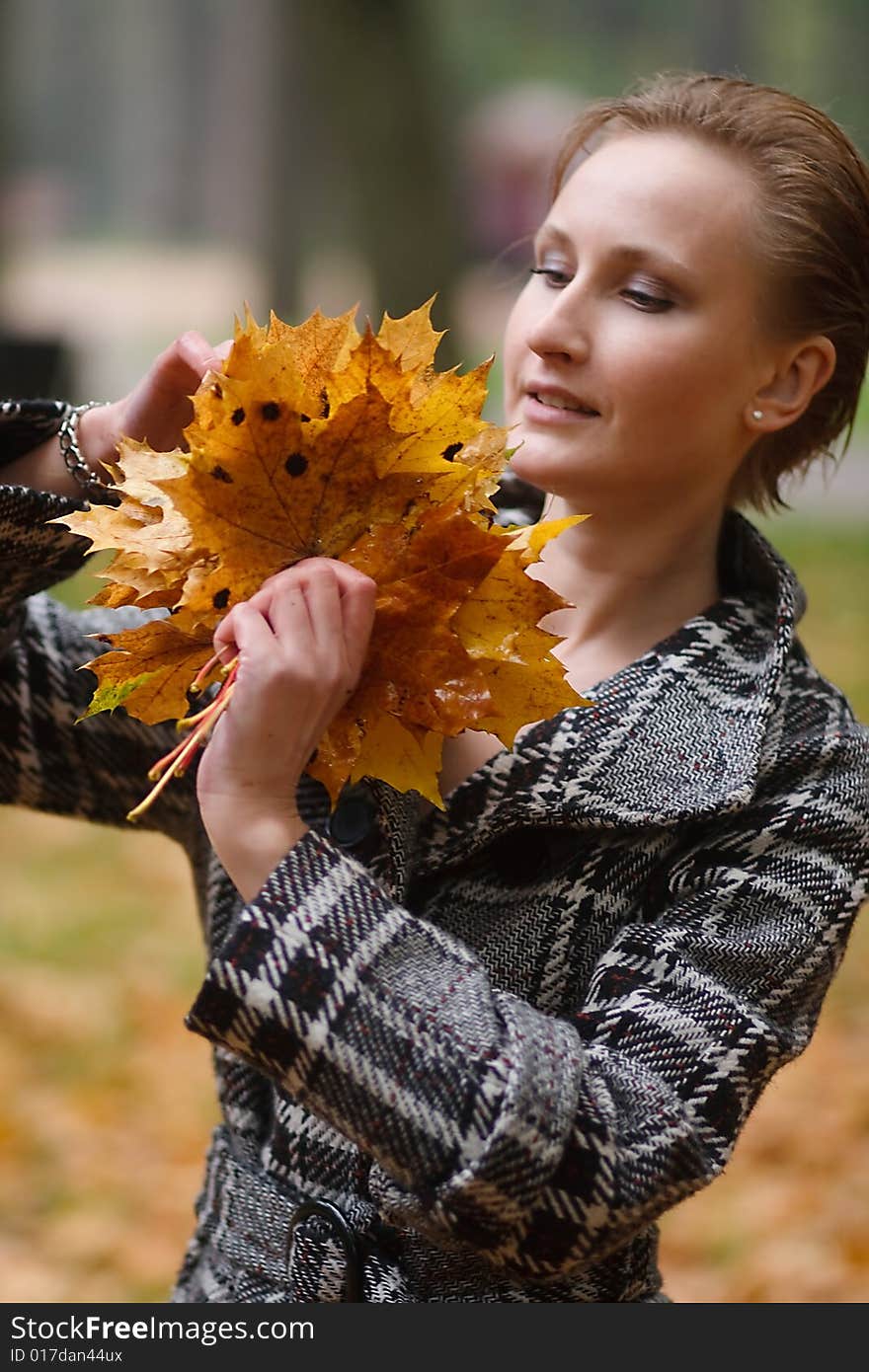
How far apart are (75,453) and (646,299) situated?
26.1 inches

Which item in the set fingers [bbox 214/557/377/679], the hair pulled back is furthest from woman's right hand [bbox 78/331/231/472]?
the hair pulled back

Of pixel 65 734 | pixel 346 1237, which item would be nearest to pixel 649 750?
pixel 346 1237

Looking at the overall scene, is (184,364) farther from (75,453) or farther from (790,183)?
(790,183)

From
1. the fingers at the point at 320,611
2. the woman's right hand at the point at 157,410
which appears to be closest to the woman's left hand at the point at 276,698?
the fingers at the point at 320,611

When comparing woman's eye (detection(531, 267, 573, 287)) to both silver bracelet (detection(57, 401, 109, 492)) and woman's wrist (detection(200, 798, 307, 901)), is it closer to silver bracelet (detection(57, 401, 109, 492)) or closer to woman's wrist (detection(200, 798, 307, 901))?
silver bracelet (detection(57, 401, 109, 492))

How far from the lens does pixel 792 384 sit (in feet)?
6.23

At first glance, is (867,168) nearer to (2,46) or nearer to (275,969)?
(275,969)

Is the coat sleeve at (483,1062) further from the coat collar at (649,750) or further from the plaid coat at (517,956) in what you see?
the coat collar at (649,750)

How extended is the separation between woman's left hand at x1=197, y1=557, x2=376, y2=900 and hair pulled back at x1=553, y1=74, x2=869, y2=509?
27.9 inches

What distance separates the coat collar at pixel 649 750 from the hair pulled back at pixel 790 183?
347mm

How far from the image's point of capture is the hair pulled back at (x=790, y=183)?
70.7 inches

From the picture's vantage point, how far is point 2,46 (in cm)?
873

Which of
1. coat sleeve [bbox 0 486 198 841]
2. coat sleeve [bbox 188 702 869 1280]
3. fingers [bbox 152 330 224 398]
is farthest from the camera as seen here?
coat sleeve [bbox 0 486 198 841]

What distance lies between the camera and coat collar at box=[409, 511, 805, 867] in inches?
65.9
